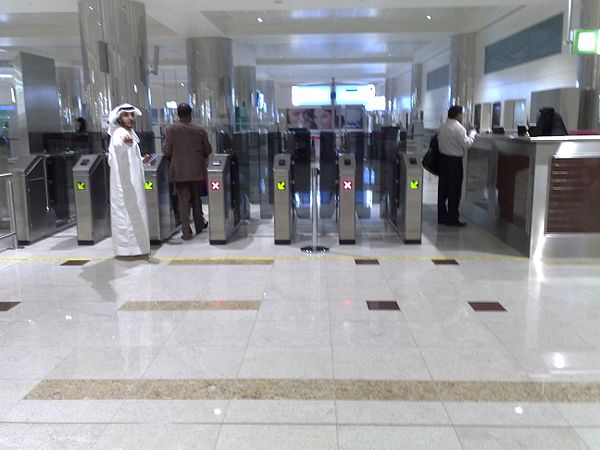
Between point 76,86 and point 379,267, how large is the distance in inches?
609

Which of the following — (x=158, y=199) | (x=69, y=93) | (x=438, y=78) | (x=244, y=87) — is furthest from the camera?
(x=69, y=93)

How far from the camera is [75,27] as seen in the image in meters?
12.0

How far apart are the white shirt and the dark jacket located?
116 inches

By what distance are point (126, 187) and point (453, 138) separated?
13.0 feet

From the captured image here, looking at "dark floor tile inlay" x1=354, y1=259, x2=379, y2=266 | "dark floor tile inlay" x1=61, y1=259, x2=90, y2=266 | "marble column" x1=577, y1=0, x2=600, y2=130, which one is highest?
"marble column" x1=577, y1=0, x2=600, y2=130

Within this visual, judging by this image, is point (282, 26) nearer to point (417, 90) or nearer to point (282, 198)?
point (282, 198)

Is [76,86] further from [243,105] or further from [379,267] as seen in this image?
[379,267]

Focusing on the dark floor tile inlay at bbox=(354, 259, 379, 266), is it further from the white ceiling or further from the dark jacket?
the white ceiling

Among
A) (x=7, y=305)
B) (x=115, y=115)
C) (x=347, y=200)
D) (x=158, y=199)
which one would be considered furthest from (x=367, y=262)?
(x=7, y=305)

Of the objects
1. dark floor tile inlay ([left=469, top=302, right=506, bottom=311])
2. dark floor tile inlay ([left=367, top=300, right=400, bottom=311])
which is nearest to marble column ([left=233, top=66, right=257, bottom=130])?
dark floor tile inlay ([left=367, top=300, right=400, bottom=311])

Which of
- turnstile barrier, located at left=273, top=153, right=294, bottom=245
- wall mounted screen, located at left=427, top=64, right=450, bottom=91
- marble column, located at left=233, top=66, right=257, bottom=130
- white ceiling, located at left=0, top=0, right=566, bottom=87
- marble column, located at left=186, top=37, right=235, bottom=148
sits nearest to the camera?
turnstile barrier, located at left=273, top=153, right=294, bottom=245

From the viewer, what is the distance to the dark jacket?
20.3ft

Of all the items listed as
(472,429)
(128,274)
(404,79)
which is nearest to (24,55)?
(128,274)

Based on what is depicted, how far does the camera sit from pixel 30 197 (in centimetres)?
633
